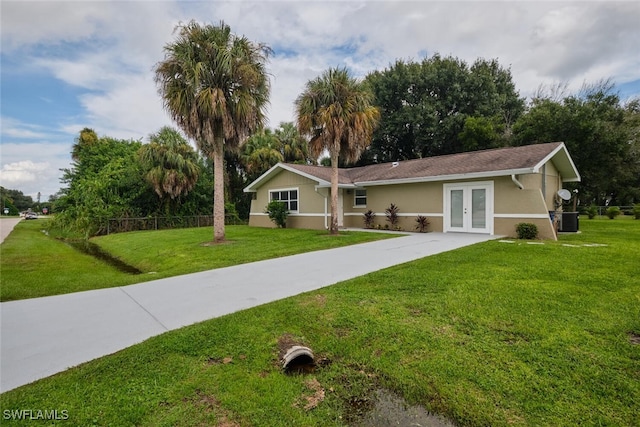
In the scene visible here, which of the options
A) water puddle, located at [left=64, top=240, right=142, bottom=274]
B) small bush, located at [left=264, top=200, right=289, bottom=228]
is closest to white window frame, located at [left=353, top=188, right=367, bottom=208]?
small bush, located at [left=264, top=200, right=289, bottom=228]

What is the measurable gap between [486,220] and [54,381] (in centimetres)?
1338

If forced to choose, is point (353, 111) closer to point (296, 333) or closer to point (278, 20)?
point (278, 20)

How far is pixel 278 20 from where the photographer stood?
10.9 m

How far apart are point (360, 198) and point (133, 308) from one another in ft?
44.9

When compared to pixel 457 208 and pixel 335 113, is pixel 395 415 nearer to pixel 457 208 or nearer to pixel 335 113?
pixel 335 113

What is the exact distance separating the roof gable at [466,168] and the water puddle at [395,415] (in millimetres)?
11138

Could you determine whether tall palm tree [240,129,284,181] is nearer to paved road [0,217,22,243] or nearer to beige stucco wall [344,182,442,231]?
beige stucco wall [344,182,442,231]

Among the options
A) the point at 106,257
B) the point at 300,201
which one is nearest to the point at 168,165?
the point at 106,257

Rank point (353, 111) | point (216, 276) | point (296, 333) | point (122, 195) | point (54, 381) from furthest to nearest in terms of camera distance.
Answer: point (122, 195), point (353, 111), point (216, 276), point (296, 333), point (54, 381)

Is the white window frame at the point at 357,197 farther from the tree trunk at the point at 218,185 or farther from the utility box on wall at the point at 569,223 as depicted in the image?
the utility box on wall at the point at 569,223

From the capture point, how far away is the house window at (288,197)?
18234 millimetres

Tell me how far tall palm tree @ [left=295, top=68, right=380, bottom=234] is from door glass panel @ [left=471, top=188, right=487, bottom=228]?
500 centimetres

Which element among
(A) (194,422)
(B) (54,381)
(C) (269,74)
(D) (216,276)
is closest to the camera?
(A) (194,422)

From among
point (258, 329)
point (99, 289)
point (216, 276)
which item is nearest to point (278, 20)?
point (216, 276)
